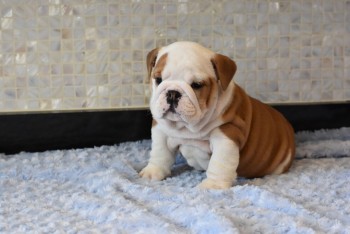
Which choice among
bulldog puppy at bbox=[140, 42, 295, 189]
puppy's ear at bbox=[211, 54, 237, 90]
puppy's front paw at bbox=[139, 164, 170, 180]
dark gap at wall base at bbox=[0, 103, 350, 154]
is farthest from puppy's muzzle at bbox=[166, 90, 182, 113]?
dark gap at wall base at bbox=[0, 103, 350, 154]

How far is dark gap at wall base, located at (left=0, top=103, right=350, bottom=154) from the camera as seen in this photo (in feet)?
5.85

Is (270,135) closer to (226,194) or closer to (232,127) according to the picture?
(232,127)

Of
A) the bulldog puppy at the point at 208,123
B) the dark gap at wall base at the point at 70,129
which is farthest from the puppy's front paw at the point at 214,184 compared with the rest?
the dark gap at wall base at the point at 70,129

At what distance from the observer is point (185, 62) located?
1.33 meters

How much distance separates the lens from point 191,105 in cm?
130

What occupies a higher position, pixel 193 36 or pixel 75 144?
pixel 193 36

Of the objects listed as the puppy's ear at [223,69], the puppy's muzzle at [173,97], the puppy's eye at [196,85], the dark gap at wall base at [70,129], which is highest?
the puppy's ear at [223,69]

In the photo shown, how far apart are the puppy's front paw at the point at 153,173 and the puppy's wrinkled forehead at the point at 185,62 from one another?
0.28m

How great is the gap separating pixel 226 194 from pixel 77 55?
75cm

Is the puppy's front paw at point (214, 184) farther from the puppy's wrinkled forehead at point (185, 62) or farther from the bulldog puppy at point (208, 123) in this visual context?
the puppy's wrinkled forehead at point (185, 62)

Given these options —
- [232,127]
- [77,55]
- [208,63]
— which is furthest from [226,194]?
[77,55]

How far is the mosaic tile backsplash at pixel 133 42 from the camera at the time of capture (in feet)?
5.82

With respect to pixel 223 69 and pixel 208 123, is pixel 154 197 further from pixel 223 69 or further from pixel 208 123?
pixel 223 69

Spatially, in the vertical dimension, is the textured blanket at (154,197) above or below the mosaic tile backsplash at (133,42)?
below
